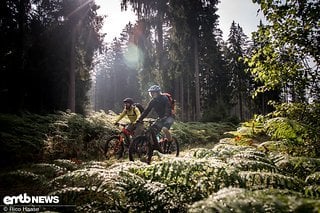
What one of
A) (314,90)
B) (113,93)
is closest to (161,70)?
(314,90)

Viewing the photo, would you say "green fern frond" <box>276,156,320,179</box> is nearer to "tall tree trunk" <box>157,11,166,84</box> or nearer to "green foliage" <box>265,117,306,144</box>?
"green foliage" <box>265,117,306,144</box>

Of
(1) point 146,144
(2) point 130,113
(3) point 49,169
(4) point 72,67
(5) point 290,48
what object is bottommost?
(3) point 49,169

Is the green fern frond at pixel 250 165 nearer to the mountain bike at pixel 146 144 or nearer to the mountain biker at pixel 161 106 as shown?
the mountain bike at pixel 146 144

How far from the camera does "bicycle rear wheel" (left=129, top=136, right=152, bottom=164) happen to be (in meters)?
7.59

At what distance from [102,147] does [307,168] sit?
7410mm

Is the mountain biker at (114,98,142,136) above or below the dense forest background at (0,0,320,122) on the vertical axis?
below

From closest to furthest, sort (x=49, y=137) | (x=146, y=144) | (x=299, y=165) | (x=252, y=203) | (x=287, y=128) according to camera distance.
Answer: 1. (x=252, y=203)
2. (x=299, y=165)
3. (x=287, y=128)
4. (x=146, y=144)
5. (x=49, y=137)

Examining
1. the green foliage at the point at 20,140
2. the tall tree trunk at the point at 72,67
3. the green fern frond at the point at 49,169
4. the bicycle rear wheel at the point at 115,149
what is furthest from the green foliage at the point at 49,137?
the tall tree trunk at the point at 72,67

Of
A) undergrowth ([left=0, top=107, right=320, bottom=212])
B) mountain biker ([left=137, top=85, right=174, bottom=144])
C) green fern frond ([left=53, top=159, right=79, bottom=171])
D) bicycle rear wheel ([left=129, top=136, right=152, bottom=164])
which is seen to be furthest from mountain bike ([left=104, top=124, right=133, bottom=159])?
undergrowth ([left=0, top=107, right=320, bottom=212])

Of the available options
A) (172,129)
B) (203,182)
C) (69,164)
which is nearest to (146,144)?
(69,164)

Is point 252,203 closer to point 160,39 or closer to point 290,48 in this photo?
point 290,48

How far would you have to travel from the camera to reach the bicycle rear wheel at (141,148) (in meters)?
7.59

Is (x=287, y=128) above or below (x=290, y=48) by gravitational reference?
below

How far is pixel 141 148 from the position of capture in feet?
26.7
